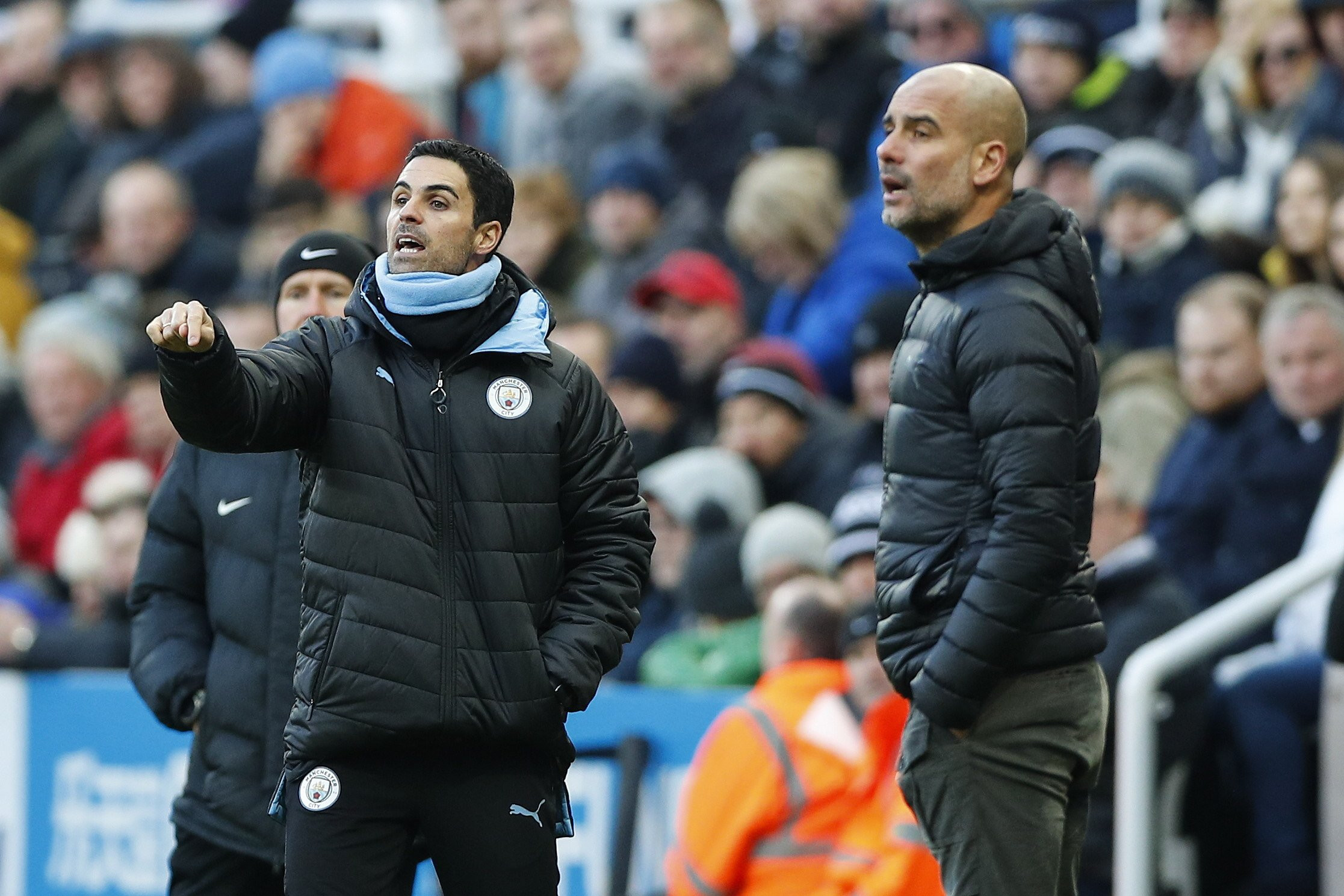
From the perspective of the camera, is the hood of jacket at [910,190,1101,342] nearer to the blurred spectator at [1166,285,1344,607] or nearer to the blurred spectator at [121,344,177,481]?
the blurred spectator at [1166,285,1344,607]

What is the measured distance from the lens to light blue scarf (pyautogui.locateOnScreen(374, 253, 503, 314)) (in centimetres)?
482

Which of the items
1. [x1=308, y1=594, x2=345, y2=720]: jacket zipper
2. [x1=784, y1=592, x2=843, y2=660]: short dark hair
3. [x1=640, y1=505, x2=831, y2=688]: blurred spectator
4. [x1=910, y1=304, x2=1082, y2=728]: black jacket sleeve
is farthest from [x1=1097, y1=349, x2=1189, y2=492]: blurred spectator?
[x1=308, y1=594, x2=345, y2=720]: jacket zipper

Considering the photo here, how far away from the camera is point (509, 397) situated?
4.92 m

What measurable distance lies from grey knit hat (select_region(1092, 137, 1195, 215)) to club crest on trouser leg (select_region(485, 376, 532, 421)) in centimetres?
536

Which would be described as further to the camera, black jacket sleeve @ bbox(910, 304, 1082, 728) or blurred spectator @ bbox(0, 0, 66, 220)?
blurred spectator @ bbox(0, 0, 66, 220)

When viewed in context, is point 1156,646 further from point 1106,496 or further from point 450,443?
point 450,443

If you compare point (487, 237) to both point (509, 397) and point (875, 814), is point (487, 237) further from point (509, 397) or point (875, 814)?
point (875, 814)

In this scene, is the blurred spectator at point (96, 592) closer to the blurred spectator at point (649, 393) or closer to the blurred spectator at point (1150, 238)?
the blurred spectator at point (649, 393)

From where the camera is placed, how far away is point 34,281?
549 inches

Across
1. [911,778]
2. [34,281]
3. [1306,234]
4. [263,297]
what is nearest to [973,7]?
[1306,234]

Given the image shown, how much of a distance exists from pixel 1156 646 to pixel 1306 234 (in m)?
2.65

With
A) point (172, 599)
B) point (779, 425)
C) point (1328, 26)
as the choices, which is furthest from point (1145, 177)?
point (172, 599)

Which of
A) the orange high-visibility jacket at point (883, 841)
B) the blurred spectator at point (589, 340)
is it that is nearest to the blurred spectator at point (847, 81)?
the blurred spectator at point (589, 340)

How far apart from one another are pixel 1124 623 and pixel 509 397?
11.1 ft
